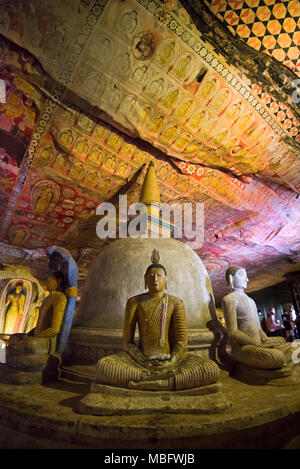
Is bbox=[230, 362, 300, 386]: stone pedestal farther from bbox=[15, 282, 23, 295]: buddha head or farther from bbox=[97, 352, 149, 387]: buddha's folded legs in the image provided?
bbox=[15, 282, 23, 295]: buddha head

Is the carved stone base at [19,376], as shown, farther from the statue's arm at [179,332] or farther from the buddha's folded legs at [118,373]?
the statue's arm at [179,332]

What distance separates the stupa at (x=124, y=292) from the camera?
294 cm

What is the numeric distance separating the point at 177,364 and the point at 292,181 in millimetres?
7061

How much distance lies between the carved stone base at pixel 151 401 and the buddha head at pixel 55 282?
1.61 meters

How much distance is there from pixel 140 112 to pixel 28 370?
5347 mm

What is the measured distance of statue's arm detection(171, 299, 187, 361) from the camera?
2084mm

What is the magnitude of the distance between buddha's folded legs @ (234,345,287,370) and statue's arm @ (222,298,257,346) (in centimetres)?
15

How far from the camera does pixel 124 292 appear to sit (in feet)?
10.4

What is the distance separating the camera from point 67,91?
481 centimetres

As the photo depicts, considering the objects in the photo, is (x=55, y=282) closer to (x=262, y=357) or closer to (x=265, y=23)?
(x=262, y=357)

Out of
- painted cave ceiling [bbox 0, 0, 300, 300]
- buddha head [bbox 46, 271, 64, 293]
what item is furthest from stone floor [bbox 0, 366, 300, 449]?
painted cave ceiling [bbox 0, 0, 300, 300]

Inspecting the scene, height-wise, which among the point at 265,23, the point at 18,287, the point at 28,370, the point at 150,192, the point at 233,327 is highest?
the point at 265,23

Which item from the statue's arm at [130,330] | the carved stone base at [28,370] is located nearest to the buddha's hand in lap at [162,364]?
the statue's arm at [130,330]

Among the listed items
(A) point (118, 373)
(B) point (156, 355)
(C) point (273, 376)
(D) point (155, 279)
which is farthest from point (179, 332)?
(C) point (273, 376)
